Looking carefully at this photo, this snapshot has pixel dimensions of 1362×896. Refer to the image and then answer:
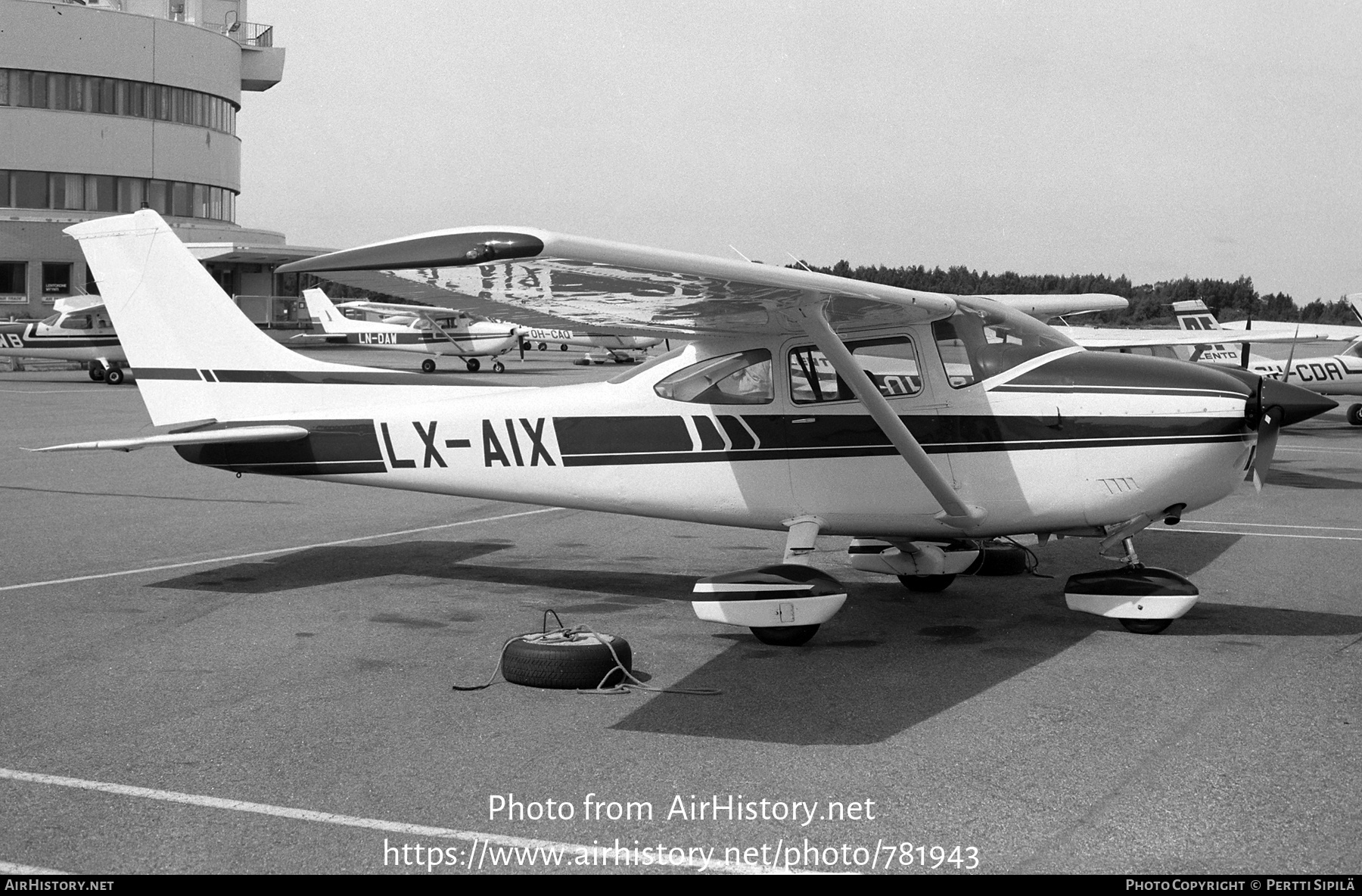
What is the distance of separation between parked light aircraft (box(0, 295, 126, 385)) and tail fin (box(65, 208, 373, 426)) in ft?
89.1

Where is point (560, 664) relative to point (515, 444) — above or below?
below

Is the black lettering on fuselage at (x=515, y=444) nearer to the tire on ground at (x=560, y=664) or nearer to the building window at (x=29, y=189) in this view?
the tire on ground at (x=560, y=664)

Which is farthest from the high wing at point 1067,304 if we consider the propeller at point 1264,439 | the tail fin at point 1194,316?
the tail fin at point 1194,316

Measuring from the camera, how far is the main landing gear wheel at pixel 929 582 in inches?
342

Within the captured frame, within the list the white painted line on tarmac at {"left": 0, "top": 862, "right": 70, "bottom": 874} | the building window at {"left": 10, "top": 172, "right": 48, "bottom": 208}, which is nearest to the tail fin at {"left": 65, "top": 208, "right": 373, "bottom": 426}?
the white painted line on tarmac at {"left": 0, "top": 862, "right": 70, "bottom": 874}

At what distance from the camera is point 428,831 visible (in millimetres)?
4395

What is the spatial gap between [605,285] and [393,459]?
3.14 m

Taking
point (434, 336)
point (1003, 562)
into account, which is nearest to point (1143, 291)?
point (434, 336)

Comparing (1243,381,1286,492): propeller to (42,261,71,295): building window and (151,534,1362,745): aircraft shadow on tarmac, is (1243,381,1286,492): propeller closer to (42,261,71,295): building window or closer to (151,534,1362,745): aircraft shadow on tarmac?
(151,534,1362,745): aircraft shadow on tarmac

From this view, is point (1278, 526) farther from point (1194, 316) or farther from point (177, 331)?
point (1194, 316)

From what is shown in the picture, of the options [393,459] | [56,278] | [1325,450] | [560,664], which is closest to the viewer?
[560,664]

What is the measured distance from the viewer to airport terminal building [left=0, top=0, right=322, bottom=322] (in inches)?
2227

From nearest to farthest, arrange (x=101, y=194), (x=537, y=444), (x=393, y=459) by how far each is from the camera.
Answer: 1. (x=537, y=444)
2. (x=393, y=459)
3. (x=101, y=194)

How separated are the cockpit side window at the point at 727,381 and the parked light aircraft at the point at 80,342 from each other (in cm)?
3002
